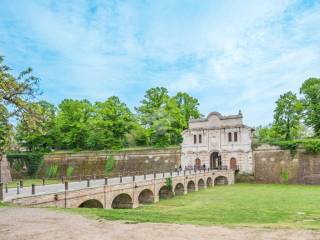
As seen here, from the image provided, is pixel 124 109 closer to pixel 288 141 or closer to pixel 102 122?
pixel 102 122

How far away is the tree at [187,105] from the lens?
53875mm

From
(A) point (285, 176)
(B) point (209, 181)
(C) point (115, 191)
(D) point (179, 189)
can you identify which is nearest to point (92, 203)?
(C) point (115, 191)

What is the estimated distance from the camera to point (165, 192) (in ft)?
97.4

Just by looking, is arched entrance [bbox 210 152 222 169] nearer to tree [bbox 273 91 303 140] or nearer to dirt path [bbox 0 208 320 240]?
tree [bbox 273 91 303 140]

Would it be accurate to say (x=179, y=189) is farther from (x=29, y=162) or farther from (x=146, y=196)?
(x=29, y=162)

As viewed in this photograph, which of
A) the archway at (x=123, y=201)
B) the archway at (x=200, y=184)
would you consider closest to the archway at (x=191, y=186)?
the archway at (x=200, y=184)

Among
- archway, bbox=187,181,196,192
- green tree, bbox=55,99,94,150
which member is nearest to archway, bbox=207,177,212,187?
archway, bbox=187,181,196,192

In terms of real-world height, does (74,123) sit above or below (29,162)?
above

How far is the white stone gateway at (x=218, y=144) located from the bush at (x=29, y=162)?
2280 centimetres

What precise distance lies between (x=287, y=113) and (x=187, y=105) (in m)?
16.0

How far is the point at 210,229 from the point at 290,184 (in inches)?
1277

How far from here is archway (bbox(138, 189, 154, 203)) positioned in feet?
85.5

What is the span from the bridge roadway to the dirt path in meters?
5.11

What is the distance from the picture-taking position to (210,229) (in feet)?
30.8
